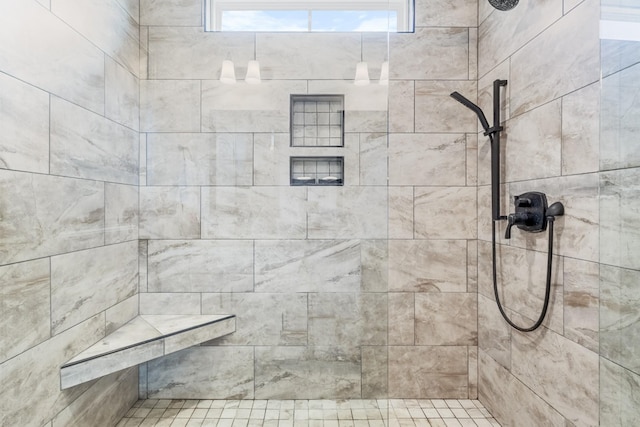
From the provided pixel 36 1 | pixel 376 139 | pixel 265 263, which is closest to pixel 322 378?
pixel 265 263

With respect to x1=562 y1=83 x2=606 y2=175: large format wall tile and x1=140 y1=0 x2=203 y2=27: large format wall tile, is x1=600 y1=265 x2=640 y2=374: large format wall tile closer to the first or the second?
x1=562 y1=83 x2=606 y2=175: large format wall tile

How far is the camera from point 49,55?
130 cm

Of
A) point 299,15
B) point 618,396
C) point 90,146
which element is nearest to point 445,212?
point 618,396

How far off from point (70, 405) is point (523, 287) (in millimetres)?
1927

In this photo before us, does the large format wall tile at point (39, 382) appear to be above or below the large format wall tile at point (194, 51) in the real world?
below

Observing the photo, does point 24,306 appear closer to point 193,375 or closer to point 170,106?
point 193,375

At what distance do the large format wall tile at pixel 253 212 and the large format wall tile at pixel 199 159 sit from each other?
0.22 feet

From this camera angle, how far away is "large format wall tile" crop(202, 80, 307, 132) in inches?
69.3

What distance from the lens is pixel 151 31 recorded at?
1842mm

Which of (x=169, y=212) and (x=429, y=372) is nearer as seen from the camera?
(x=169, y=212)

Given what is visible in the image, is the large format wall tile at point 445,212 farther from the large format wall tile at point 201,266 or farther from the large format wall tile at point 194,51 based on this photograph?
the large format wall tile at point 194,51

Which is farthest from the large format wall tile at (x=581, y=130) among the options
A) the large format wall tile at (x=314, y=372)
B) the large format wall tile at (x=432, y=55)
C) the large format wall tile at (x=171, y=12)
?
the large format wall tile at (x=171, y=12)

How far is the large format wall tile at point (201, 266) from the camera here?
5.93 feet

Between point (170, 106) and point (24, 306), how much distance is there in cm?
106
